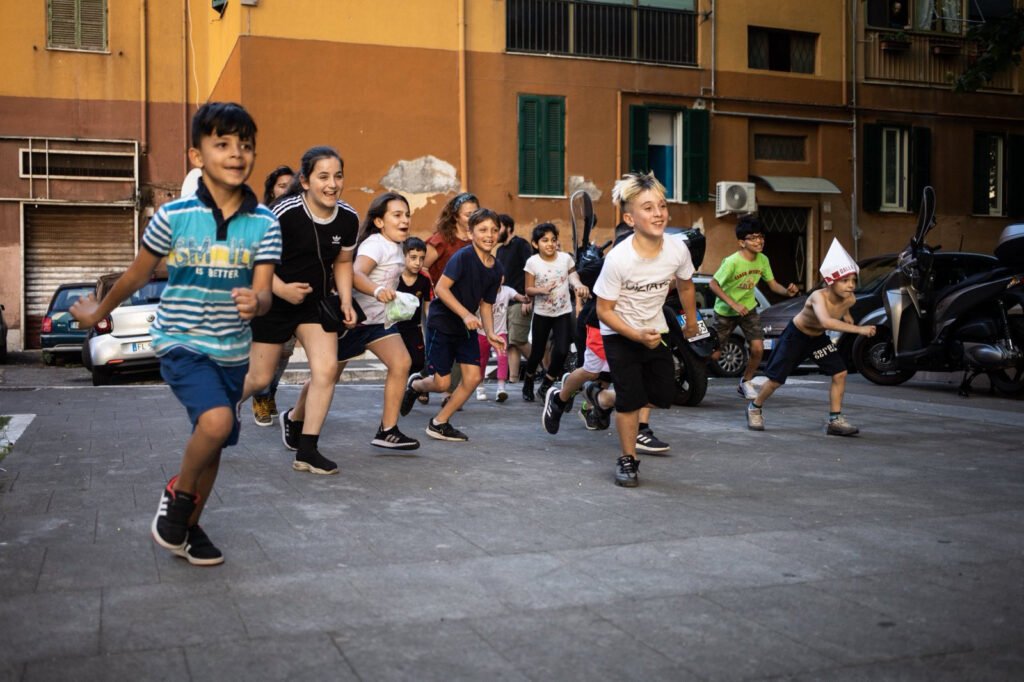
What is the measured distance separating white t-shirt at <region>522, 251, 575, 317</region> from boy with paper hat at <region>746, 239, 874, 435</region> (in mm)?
2640

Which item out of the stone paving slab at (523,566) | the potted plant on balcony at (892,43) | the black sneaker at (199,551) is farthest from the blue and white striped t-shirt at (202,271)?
the potted plant on balcony at (892,43)

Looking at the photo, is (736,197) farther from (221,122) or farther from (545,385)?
(221,122)

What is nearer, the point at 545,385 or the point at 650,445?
the point at 650,445

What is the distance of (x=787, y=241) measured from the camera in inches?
1006

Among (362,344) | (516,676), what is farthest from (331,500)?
(516,676)

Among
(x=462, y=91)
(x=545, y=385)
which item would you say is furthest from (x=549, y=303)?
(x=462, y=91)

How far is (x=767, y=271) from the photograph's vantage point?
36.4ft

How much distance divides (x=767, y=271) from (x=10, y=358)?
16.9m

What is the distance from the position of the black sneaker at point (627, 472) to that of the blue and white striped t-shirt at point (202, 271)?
254 cm

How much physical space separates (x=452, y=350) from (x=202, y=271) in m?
4.11

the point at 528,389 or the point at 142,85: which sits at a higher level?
the point at 142,85

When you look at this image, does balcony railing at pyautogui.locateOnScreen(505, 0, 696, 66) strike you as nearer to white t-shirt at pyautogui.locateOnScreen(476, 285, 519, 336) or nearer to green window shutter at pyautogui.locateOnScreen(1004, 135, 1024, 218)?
green window shutter at pyautogui.locateOnScreen(1004, 135, 1024, 218)

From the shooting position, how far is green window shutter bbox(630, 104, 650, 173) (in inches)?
938

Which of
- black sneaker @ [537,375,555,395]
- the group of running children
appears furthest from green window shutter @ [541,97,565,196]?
black sneaker @ [537,375,555,395]
